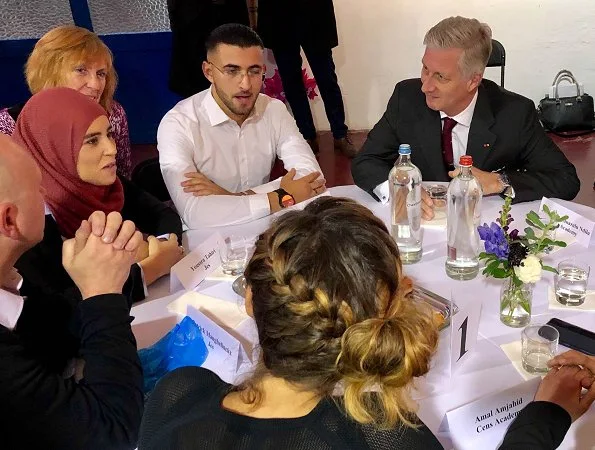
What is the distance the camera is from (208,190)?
204 cm

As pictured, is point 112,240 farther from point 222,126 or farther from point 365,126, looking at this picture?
point 365,126

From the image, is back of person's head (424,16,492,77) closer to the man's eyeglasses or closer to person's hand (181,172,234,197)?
the man's eyeglasses

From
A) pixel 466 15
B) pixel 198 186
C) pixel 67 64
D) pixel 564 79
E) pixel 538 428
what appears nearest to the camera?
pixel 538 428

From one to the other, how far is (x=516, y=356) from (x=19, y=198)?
3.28 ft

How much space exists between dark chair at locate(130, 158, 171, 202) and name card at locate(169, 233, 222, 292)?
0.83 meters

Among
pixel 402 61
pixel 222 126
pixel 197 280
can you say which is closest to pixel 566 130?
pixel 402 61

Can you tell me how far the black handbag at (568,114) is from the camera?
4395 millimetres

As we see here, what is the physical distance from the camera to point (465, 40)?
6.90 feet

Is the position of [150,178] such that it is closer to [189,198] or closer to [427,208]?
[189,198]

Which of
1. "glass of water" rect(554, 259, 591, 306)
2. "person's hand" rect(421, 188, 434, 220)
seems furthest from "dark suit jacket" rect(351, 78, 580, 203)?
"glass of water" rect(554, 259, 591, 306)

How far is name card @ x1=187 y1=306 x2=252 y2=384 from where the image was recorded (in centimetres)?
116

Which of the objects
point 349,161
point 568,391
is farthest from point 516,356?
point 349,161

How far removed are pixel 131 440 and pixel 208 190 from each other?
1125 mm

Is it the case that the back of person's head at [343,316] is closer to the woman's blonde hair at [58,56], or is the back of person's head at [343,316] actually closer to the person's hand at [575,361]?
the person's hand at [575,361]
